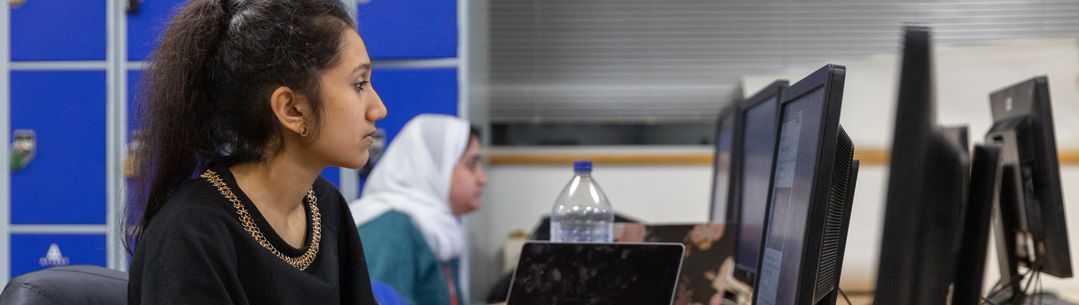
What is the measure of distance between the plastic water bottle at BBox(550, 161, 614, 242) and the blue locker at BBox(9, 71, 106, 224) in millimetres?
1854

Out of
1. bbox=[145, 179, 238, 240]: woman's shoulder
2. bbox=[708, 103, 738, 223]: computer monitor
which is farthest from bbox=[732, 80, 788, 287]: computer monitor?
bbox=[145, 179, 238, 240]: woman's shoulder

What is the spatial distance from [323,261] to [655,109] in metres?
2.80

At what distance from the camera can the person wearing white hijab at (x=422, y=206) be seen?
263 centimetres

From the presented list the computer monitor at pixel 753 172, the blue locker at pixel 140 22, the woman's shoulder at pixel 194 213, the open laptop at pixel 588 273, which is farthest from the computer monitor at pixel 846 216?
the blue locker at pixel 140 22

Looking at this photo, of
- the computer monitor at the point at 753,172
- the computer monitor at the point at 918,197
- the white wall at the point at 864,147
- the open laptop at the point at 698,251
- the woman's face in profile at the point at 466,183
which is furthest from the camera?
the white wall at the point at 864,147

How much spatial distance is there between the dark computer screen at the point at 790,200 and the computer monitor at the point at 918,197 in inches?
3.6

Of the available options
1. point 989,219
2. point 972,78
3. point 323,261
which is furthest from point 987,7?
point 323,261

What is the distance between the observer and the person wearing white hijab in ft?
8.64

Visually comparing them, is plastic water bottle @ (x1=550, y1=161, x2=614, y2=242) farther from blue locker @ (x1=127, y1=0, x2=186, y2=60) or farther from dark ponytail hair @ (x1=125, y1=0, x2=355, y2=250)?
blue locker @ (x1=127, y1=0, x2=186, y2=60)

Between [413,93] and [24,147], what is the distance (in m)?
1.23

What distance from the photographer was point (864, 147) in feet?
12.1

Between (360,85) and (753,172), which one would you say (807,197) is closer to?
(360,85)

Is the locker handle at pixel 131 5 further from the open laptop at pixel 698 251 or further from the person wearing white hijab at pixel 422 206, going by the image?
the open laptop at pixel 698 251

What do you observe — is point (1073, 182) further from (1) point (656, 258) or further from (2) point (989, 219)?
(1) point (656, 258)
